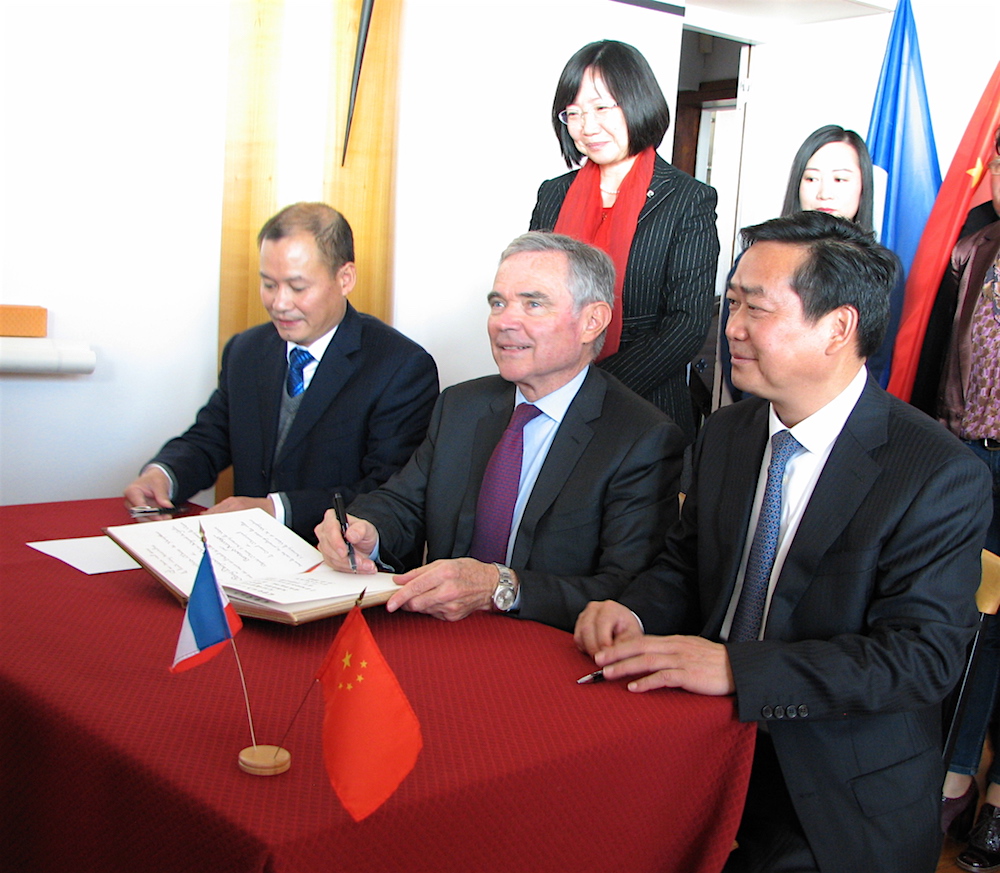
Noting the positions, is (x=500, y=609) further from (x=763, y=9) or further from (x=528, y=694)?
(x=763, y=9)

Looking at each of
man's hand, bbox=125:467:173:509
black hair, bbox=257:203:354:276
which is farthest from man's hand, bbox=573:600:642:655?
black hair, bbox=257:203:354:276

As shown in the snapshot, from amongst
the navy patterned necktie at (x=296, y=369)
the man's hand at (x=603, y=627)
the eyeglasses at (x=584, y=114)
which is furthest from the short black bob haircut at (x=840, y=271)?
the eyeglasses at (x=584, y=114)

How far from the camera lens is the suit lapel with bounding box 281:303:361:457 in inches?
100

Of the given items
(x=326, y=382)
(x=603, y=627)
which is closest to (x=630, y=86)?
(x=326, y=382)

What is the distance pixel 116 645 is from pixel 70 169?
7.43ft

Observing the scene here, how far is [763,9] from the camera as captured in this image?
14.9 feet

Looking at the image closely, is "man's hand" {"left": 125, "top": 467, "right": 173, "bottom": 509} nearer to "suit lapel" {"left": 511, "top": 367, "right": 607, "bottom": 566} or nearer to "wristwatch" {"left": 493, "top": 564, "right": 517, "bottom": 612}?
"suit lapel" {"left": 511, "top": 367, "right": 607, "bottom": 566}

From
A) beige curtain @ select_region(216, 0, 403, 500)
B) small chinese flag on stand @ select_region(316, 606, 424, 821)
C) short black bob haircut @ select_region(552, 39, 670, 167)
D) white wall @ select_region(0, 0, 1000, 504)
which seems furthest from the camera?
beige curtain @ select_region(216, 0, 403, 500)

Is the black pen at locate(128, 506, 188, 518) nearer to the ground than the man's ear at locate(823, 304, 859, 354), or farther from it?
nearer to the ground

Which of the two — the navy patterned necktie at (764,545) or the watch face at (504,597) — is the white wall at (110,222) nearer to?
the watch face at (504,597)

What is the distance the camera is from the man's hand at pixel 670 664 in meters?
1.31

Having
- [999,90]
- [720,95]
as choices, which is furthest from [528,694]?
[720,95]

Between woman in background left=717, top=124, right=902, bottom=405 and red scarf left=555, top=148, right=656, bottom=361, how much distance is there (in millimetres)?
668

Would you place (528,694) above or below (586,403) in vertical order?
below
